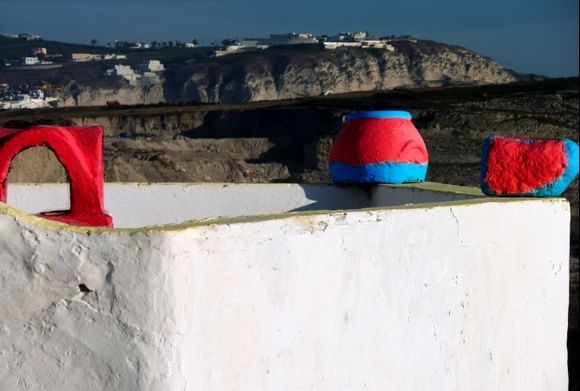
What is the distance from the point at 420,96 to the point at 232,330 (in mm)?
55118

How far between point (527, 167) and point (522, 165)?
0.12 feet

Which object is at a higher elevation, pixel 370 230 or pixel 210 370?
pixel 370 230

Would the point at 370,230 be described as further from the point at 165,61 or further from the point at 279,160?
the point at 165,61

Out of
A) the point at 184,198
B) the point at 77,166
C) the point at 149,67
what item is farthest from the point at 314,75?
the point at 77,166

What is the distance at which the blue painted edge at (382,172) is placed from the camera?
8.88 m

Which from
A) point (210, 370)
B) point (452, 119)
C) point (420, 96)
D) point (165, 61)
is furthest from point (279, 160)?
point (165, 61)

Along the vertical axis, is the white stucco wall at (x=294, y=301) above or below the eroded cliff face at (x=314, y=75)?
below

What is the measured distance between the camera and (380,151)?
889 centimetres

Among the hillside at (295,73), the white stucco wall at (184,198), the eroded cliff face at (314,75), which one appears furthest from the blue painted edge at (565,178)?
the eroded cliff face at (314,75)

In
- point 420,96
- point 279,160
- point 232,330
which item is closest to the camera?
point 232,330

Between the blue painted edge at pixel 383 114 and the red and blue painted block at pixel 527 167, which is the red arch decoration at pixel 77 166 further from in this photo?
the blue painted edge at pixel 383 114

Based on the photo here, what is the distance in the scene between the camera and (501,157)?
25.0 feet

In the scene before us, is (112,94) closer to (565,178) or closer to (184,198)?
(184,198)

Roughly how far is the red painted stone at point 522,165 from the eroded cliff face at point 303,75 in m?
70.7
